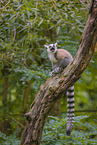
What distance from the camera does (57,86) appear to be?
101 inches

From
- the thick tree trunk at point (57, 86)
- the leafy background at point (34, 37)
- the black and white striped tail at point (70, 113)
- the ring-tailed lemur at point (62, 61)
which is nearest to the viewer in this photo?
the thick tree trunk at point (57, 86)

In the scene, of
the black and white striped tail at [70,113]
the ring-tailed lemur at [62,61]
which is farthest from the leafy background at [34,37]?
the ring-tailed lemur at [62,61]

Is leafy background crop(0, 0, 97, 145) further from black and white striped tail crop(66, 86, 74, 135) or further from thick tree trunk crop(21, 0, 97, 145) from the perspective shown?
thick tree trunk crop(21, 0, 97, 145)

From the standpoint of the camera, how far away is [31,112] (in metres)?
2.73

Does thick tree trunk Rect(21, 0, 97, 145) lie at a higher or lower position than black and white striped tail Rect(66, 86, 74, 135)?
higher

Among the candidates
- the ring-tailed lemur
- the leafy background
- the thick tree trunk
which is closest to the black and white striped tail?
the ring-tailed lemur

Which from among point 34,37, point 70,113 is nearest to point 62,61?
point 34,37

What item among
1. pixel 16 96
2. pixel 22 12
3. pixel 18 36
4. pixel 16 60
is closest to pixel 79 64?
pixel 22 12

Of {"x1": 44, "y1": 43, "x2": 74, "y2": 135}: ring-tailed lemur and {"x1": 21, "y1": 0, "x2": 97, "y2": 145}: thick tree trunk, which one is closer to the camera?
{"x1": 21, "y1": 0, "x2": 97, "y2": 145}: thick tree trunk

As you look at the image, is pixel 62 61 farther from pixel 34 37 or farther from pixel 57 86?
pixel 57 86

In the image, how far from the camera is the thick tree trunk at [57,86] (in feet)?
7.20

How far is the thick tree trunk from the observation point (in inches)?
86.4

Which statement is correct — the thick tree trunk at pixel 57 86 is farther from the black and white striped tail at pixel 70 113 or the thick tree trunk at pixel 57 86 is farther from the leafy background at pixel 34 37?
the black and white striped tail at pixel 70 113

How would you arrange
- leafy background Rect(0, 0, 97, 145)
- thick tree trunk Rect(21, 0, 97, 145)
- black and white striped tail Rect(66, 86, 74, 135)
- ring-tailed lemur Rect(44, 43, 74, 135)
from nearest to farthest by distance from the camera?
1. thick tree trunk Rect(21, 0, 97, 145)
2. black and white striped tail Rect(66, 86, 74, 135)
3. ring-tailed lemur Rect(44, 43, 74, 135)
4. leafy background Rect(0, 0, 97, 145)
